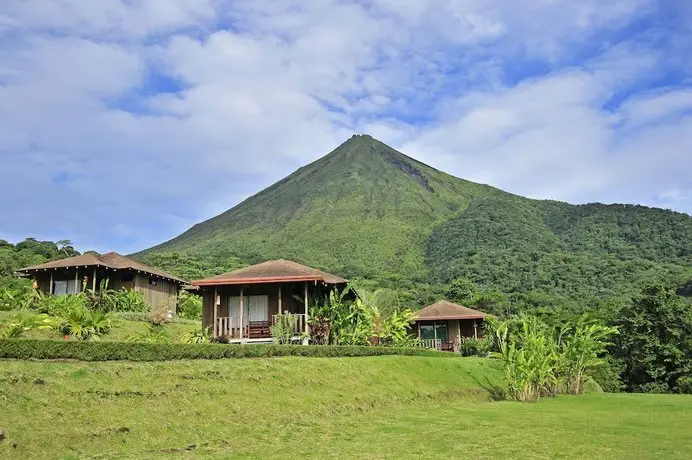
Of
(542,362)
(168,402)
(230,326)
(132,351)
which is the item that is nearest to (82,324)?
(230,326)

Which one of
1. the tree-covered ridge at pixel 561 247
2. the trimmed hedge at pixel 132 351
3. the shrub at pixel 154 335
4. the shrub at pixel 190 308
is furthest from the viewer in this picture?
the tree-covered ridge at pixel 561 247

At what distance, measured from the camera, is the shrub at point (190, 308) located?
3441cm

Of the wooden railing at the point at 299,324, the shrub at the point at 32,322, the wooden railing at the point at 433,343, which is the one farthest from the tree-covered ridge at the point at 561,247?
the shrub at the point at 32,322

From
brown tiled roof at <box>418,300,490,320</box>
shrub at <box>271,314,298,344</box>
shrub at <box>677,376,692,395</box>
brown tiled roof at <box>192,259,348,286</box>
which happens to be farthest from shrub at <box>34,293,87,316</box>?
shrub at <box>677,376,692,395</box>

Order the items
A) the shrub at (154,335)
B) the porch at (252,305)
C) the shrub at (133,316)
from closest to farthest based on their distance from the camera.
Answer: the shrub at (154,335) → the porch at (252,305) → the shrub at (133,316)

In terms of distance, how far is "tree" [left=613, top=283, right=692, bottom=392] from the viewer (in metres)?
30.1

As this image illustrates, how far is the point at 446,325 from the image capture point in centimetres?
3578

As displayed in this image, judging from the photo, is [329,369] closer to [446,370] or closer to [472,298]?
[446,370]

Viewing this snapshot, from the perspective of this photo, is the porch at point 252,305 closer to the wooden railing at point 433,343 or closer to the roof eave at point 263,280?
the roof eave at point 263,280

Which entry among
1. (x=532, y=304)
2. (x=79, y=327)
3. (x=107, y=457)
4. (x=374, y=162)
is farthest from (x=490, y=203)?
(x=107, y=457)

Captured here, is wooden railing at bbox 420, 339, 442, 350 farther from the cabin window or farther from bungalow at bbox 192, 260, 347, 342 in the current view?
the cabin window

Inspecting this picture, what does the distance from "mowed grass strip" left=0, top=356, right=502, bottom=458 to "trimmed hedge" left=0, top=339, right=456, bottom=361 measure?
0.42m

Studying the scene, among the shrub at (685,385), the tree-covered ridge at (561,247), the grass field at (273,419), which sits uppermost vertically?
the tree-covered ridge at (561,247)

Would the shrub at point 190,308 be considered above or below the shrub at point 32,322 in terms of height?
above
